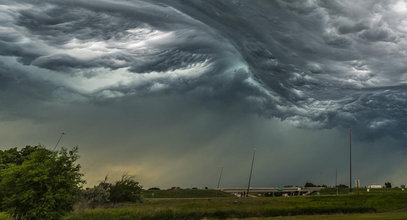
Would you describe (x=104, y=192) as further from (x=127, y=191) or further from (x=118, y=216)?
(x=118, y=216)

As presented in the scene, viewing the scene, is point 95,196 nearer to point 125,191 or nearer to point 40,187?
point 125,191

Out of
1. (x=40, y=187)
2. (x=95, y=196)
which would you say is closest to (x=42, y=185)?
(x=40, y=187)

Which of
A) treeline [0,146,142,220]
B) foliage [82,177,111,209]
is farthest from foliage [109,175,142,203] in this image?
treeline [0,146,142,220]

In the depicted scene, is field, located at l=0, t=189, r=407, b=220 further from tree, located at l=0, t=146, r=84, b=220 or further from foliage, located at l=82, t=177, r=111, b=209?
foliage, located at l=82, t=177, r=111, b=209

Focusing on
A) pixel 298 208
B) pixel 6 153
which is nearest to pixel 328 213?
pixel 298 208

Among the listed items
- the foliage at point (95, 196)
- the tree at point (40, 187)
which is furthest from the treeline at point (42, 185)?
the foliage at point (95, 196)

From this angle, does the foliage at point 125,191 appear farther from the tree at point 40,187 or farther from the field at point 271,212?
the tree at point 40,187
